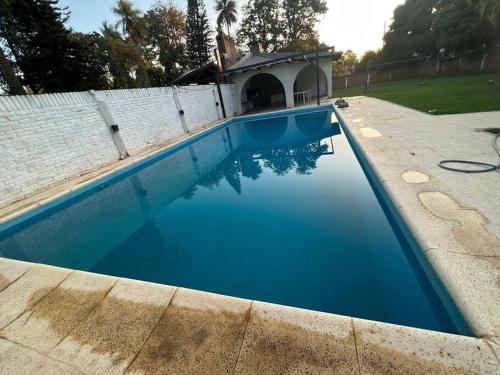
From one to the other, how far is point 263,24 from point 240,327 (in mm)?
35220

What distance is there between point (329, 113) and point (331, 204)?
981cm

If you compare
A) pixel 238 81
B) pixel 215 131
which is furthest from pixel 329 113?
pixel 238 81

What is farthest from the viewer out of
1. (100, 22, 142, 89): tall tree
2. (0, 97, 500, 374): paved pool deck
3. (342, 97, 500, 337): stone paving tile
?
(100, 22, 142, 89): tall tree

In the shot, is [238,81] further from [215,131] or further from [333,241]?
[333,241]

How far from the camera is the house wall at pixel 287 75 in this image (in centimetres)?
1460

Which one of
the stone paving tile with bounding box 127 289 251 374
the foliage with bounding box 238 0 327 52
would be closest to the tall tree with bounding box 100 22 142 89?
the foliage with bounding box 238 0 327 52

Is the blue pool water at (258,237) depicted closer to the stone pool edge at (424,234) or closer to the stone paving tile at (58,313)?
the stone pool edge at (424,234)

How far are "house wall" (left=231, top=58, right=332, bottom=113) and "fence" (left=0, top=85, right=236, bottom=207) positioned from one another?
712cm

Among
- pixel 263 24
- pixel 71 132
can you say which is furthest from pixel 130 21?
pixel 71 132

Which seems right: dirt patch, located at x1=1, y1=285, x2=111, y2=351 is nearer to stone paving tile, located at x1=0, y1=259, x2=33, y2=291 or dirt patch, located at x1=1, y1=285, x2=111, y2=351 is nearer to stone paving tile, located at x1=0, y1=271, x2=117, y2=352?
stone paving tile, located at x1=0, y1=271, x2=117, y2=352

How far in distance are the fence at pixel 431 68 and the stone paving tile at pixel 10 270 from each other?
2450 cm

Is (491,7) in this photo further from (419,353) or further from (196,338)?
(196,338)

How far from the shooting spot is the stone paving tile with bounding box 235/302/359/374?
1303 mm

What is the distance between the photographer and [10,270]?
269cm
